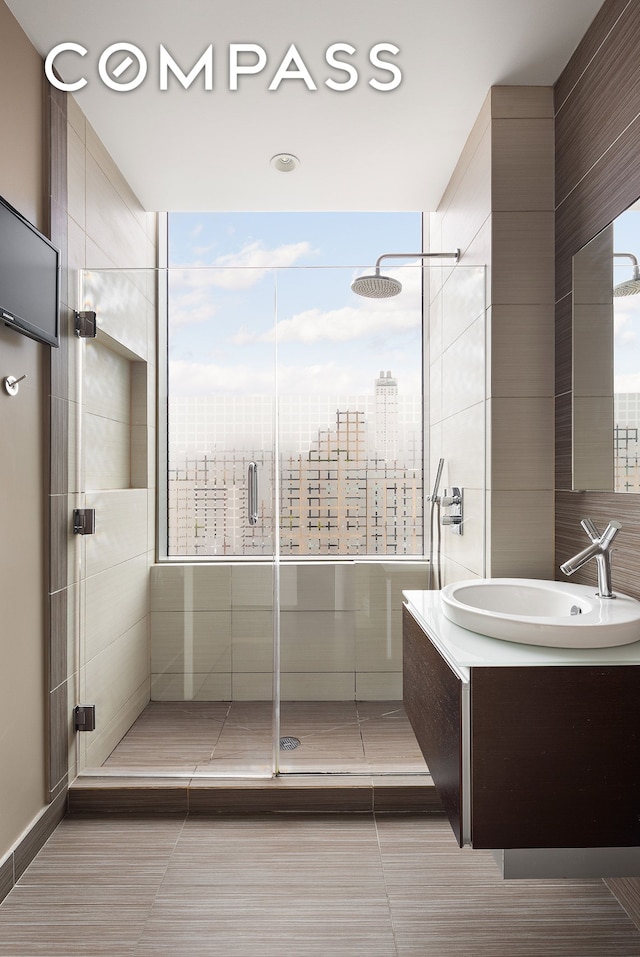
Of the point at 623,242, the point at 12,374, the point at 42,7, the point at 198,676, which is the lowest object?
the point at 198,676

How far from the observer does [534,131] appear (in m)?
2.12

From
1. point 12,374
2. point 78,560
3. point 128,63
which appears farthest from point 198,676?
point 128,63

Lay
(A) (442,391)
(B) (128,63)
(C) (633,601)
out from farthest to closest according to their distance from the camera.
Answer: (A) (442,391) → (B) (128,63) → (C) (633,601)

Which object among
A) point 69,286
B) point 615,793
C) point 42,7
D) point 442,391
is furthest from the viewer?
point 442,391

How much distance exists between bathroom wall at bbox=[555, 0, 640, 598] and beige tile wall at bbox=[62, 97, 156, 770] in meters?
1.49

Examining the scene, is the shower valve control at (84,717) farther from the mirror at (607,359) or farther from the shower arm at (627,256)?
the shower arm at (627,256)

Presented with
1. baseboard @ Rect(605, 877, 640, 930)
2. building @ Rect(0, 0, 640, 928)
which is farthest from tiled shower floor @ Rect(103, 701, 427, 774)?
baseboard @ Rect(605, 877, 640, 930)

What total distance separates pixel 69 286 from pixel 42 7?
0.80 meters

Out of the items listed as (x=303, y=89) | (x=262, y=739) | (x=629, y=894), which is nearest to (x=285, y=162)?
(x=303, y=89)

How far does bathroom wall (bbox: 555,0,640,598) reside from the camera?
5.35 feet

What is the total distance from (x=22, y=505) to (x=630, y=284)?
186 centimetres

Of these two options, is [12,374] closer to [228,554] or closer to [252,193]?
[228,554]

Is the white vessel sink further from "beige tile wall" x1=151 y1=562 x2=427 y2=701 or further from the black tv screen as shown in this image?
the black tv screen

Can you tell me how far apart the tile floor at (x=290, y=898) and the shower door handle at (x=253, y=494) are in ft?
3.52
